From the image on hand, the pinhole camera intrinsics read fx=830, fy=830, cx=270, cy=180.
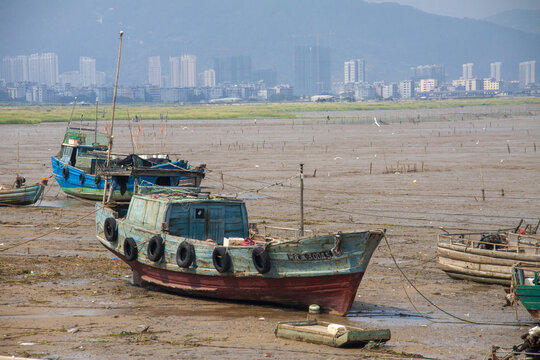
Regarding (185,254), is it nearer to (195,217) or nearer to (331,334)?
(195,217)

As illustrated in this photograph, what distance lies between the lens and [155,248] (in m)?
21.4

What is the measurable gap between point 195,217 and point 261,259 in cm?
340

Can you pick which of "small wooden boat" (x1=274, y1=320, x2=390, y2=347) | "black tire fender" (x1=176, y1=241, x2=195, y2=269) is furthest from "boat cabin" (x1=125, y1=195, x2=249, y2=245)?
"small wooden boat" (x1=274, y1=320, x2=390, y2=347)

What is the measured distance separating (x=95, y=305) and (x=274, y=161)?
1529 inches

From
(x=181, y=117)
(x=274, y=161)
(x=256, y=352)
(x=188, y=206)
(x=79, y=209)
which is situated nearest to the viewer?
(x=256, y=352)

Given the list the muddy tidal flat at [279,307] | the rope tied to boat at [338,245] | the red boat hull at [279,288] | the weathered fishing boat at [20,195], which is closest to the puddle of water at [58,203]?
the muddy tidal flat at [279,307]

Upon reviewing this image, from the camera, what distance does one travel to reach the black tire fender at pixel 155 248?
2125 centimetres

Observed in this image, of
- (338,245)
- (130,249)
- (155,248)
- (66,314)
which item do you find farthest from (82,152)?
(338,245)

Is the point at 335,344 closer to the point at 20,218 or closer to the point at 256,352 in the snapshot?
the point at 256,352

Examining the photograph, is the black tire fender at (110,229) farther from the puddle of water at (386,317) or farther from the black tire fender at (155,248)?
the puddle of water at (386,317)

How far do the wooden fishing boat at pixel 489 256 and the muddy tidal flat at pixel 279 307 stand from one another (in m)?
0.36

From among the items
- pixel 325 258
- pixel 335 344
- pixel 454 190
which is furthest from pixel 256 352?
pixel 454 190

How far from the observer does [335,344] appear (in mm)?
16469

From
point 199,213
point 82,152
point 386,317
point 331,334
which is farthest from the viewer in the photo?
point 82,152
